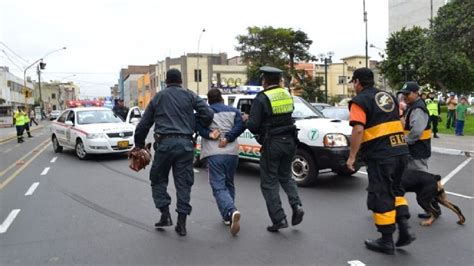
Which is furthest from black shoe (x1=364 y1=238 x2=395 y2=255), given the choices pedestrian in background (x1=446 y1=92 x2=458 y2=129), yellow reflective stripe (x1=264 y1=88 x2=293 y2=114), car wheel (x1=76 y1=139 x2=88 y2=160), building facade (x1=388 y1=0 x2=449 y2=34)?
building facade (x1=388 y1=0 x2=449 y2=34)

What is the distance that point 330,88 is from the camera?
277 feet

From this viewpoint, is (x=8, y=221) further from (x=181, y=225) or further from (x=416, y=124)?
(x=416, y=124)

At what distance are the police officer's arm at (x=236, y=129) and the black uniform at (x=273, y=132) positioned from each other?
311mm

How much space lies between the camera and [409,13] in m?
90.4

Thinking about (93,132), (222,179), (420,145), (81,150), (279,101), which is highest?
(279,101)

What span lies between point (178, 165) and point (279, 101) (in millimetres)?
1448

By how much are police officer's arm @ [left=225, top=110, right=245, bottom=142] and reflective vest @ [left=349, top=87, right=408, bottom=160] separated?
5.03ft

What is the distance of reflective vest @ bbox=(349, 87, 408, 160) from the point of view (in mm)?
4617

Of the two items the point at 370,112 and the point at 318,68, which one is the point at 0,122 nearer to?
the point at 370,112

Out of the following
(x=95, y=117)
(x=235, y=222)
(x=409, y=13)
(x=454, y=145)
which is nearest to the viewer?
(x=235, y=222)

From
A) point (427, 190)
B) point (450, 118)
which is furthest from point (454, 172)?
point (450, 118)

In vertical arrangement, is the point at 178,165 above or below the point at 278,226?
above

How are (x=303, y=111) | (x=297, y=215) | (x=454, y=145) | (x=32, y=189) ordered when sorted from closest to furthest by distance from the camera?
(x=297, y=215)
(x=32, y=189)
(x=303, y=111)
(x=454, y=145)

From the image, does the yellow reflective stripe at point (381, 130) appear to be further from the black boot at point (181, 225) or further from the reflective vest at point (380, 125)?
the black boot at point (181, 225)
